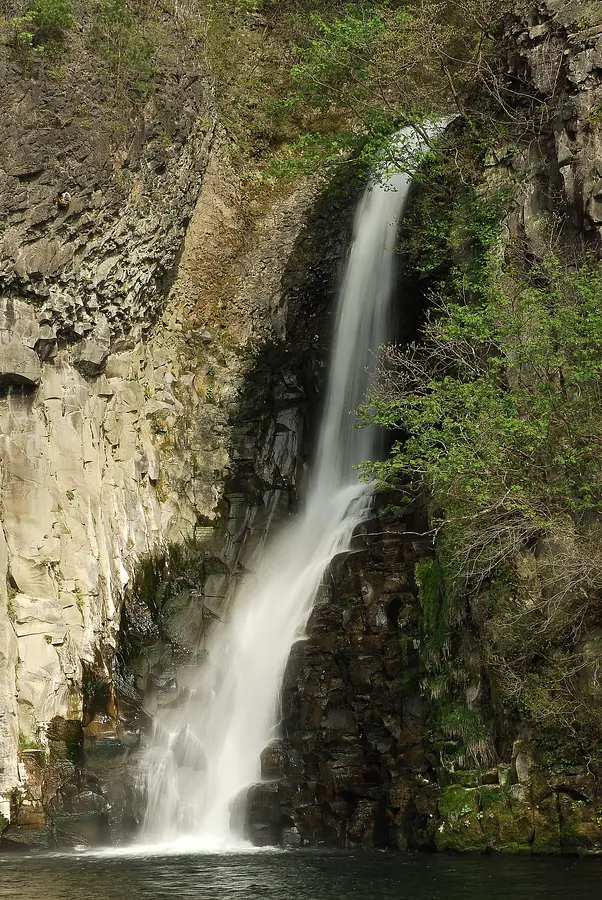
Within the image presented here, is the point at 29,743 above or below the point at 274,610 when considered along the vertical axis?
below

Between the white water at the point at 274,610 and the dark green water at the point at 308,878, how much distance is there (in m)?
1.80

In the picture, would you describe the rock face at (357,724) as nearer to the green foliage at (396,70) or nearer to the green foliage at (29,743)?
the green foliage at (29,743)

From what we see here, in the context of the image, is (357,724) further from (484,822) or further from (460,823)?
(484,822)

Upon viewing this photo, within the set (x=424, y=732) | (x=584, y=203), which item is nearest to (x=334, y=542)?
(x=424, y=732)

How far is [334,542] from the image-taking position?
19.5 m

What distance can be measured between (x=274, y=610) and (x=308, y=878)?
24.0ft

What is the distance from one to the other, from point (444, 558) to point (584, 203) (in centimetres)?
708

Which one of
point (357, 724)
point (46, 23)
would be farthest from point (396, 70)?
point (357, 724)

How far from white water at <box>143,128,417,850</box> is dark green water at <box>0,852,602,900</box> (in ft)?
5.89

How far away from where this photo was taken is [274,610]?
19.2m

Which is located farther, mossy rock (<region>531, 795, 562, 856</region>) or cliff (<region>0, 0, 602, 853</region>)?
cliff (<region>0, 0, 602, 853</region>)

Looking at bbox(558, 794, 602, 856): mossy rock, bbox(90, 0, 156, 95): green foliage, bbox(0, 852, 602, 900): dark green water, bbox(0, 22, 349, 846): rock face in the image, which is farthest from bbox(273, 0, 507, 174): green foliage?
bbox(0, 852, 602, 900): dark green water

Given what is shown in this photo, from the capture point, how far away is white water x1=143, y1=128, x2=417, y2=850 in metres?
16.3

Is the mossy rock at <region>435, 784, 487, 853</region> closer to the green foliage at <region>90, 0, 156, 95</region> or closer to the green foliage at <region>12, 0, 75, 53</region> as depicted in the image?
the green foliage at <region>90, 0, 156, 95</region>
